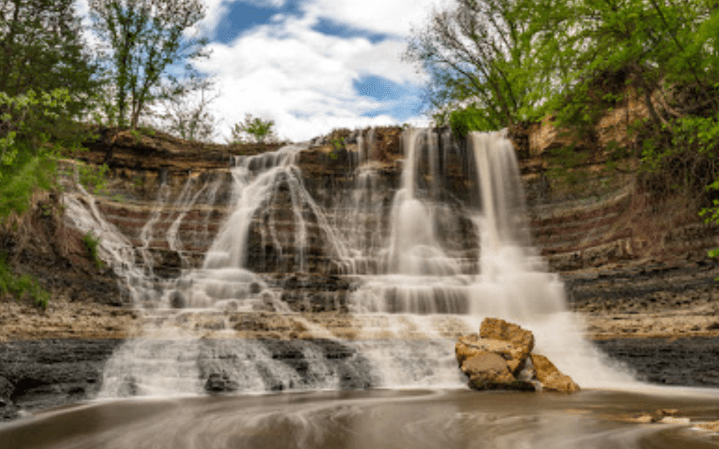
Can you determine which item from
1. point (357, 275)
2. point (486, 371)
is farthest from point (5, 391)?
point (357, 275)

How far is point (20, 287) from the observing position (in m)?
10.0

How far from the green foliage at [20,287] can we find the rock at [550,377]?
35.8 ft

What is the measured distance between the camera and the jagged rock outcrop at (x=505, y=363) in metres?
9.11

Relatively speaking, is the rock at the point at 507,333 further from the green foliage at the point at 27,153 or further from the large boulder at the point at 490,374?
the green foliage at the point at 27,153

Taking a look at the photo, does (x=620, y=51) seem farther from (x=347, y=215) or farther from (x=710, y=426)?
(x=347, y=215)

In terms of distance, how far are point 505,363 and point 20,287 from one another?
10.6 m

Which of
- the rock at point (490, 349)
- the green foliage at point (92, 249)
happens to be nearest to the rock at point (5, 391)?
the green foliage at point (92, 249)

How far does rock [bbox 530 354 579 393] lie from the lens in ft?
29.6

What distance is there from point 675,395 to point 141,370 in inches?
399

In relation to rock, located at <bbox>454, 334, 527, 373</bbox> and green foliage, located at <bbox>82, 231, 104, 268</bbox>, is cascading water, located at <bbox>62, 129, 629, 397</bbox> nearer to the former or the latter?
rock, located at <bbox>454, 334, 527, 373</bbox>

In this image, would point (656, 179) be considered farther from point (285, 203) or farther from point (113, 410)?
point (113, 410)

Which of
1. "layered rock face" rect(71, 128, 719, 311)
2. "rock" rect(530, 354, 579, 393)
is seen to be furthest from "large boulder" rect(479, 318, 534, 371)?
"layered rock face" rect(71, 128, 719, 311)

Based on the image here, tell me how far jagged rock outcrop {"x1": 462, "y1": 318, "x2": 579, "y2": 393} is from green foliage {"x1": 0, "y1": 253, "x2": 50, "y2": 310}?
949cm

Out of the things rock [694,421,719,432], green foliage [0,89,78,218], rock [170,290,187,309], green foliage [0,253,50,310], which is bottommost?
rock [694,421,719,432]
